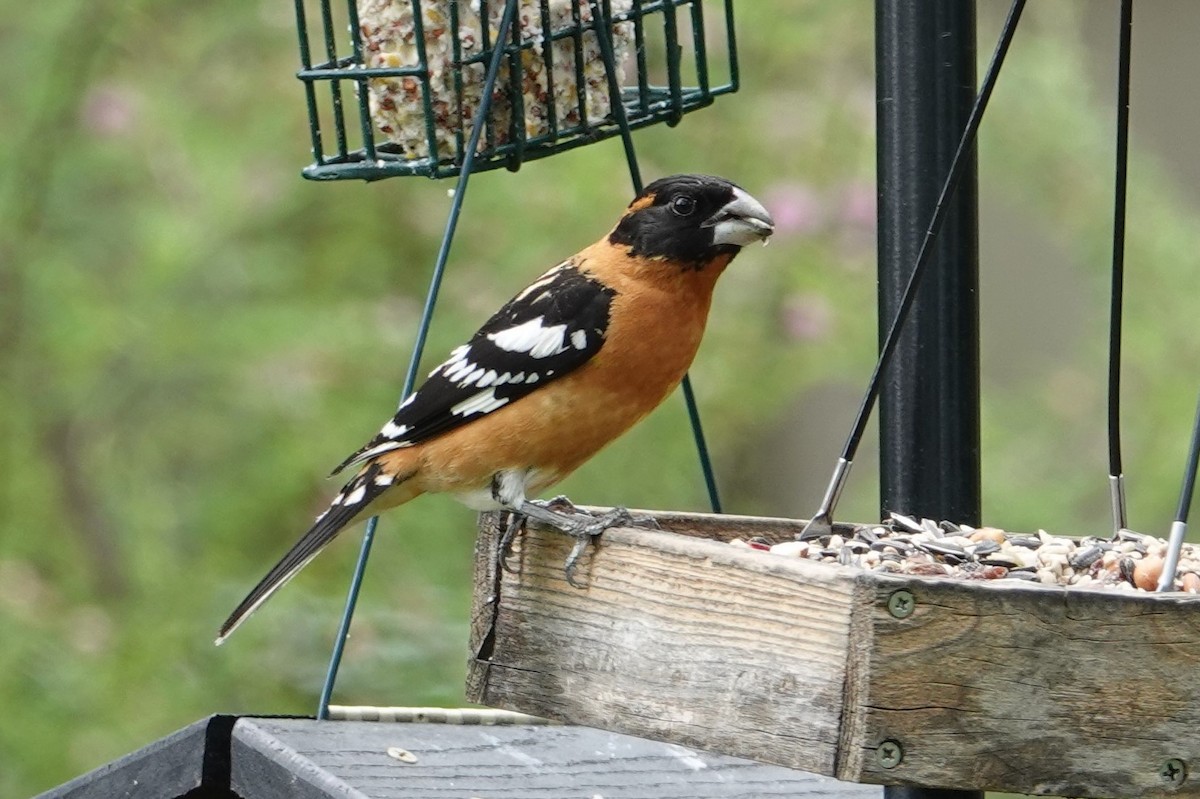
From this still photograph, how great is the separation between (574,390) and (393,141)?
80cm

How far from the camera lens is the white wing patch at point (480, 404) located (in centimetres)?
336

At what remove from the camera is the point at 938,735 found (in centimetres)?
210

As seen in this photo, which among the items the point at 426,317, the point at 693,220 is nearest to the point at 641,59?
the point at 693,220

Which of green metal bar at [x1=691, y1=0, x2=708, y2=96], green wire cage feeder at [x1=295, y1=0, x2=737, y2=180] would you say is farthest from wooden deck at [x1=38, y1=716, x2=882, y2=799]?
green metal bar at [x1=691, y1=0, x2=708, y2=96]

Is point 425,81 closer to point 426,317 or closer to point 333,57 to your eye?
point 333,57

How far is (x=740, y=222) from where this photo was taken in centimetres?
345

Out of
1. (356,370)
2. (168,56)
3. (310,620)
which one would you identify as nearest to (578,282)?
(310,620)

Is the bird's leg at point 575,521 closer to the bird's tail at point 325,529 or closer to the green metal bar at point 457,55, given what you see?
the bird's tail at point 325,529

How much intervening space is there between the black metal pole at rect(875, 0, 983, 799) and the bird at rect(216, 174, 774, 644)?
520mm

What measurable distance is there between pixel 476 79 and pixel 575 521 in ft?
3.92

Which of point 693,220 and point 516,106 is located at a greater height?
point 516,106

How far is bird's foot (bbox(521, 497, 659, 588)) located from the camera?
272 centimetres

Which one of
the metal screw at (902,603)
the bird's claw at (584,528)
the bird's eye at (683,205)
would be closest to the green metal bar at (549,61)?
the bird's eye at (683,205)

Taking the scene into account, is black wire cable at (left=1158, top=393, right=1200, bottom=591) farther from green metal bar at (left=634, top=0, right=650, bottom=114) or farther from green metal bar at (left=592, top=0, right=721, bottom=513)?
green metal bar at (left=634, top=0, right=650, bottom=114)
